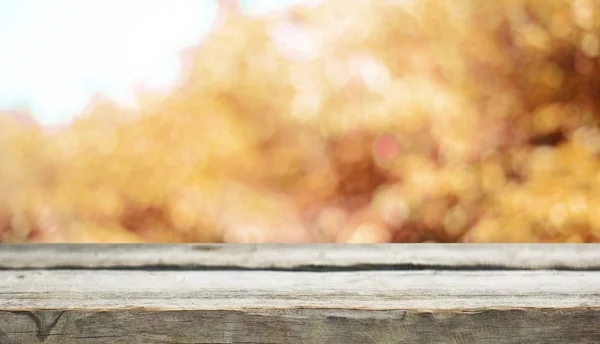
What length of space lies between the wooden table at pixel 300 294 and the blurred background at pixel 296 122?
1.91ft

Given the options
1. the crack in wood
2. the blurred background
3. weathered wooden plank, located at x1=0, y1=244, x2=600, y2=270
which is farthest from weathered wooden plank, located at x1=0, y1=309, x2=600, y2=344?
the blurred background

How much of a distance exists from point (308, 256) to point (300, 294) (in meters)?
0.10

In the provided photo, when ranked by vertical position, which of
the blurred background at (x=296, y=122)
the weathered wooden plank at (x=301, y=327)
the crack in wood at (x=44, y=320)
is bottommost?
the weathered wooden plank at (x=301, y=327)

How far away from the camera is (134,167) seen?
1.19m

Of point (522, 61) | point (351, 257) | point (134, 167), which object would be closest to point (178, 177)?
point (134, 167)

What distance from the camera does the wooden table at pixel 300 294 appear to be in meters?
0.46

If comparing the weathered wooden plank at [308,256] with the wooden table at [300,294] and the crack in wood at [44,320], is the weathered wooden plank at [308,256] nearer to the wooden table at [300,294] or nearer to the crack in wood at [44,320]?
the wooden table at [300,294]

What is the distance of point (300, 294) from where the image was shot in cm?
50

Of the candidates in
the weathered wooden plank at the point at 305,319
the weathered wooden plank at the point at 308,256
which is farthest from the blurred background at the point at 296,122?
the weathered wooden plank at the point at 305,319

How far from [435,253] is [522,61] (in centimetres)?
75

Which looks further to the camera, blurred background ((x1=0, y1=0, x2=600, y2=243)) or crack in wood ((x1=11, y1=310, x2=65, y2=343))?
blurred background ((x1=0, y1=0, x2=600, y2=243))

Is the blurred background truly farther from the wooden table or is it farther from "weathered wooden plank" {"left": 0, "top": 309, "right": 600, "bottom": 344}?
"weathered wooden plank" {"left": 0, "top": 309, "right": 600, "bottom": 344}

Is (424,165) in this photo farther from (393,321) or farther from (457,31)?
(393,321)

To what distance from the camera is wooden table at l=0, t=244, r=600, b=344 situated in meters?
0.46
